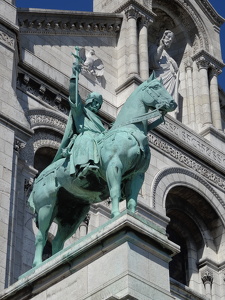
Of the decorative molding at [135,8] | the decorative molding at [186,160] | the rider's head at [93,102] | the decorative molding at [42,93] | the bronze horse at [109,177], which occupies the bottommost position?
the bronze horse at [109,177]

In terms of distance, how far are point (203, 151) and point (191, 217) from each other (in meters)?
1.73

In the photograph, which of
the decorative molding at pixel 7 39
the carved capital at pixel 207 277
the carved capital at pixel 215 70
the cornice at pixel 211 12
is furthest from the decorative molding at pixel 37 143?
the cornice at pixel 211 12

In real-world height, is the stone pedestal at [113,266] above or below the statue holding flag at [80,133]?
below

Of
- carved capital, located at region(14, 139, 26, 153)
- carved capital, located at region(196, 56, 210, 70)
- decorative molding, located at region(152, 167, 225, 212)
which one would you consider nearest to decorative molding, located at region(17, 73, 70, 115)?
carved capital, located at region(14, 139, 26, 153)

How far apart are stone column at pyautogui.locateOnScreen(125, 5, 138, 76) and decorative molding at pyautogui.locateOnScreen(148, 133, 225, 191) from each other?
6.27ft

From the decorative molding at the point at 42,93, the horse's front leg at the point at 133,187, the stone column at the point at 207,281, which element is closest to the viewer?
the horse's front leg at the point at 133,187

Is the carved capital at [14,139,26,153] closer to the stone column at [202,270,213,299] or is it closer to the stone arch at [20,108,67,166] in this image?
the stone arch at [20,108,67,166]

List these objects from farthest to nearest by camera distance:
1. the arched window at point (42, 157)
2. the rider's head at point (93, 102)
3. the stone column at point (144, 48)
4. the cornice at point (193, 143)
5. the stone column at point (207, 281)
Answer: the stone column at point (144, 48) < the cornice at point (193, 143) < the stone column at point (207, 281) < the arched window at point (42, 157) < the rider's head at point (93, 102)

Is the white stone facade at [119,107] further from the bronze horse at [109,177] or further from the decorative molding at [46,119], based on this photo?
the bronze horse at [109,177]

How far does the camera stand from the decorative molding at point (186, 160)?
24.1 meters

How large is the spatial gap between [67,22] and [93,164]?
9.35 m

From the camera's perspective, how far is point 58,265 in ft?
49.6

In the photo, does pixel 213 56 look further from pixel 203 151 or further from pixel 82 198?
pixel 82 198

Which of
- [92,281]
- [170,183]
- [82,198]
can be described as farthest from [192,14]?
[92,281]
